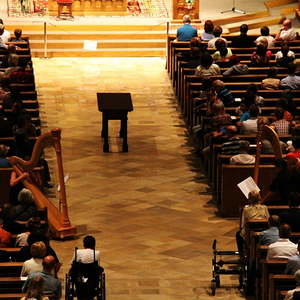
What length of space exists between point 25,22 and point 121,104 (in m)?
7.80

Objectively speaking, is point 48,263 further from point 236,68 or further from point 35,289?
point 236,68

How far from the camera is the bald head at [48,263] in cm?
1200

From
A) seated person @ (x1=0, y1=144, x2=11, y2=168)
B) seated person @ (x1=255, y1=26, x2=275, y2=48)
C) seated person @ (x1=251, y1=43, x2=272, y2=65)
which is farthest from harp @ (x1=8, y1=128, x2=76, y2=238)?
seated person @ (x1=255, y1=26, x2=275, y2=48)

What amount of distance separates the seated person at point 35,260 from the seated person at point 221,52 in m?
8.67

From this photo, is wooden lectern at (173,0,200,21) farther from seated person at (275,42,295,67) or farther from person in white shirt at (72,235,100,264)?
person in white shirt at (72,235,100,264)

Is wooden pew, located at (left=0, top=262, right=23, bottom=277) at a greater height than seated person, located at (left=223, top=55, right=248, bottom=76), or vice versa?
seated person, located at (left=223, top=55, right=248, bottom=76)

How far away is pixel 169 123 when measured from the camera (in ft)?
68.4

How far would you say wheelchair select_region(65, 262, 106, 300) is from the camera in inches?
504

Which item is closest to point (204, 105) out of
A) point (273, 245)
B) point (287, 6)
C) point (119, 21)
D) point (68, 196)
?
point (68, 196)

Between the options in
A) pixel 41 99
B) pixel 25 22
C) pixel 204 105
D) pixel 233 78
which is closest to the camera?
pixel 204 105

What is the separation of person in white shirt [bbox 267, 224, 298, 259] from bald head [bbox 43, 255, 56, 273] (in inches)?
91.3

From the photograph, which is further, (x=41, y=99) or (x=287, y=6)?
(x=287, y=6)

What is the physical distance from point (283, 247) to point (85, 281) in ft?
6.57

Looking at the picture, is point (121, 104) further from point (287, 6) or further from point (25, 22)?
point (287, 6)
